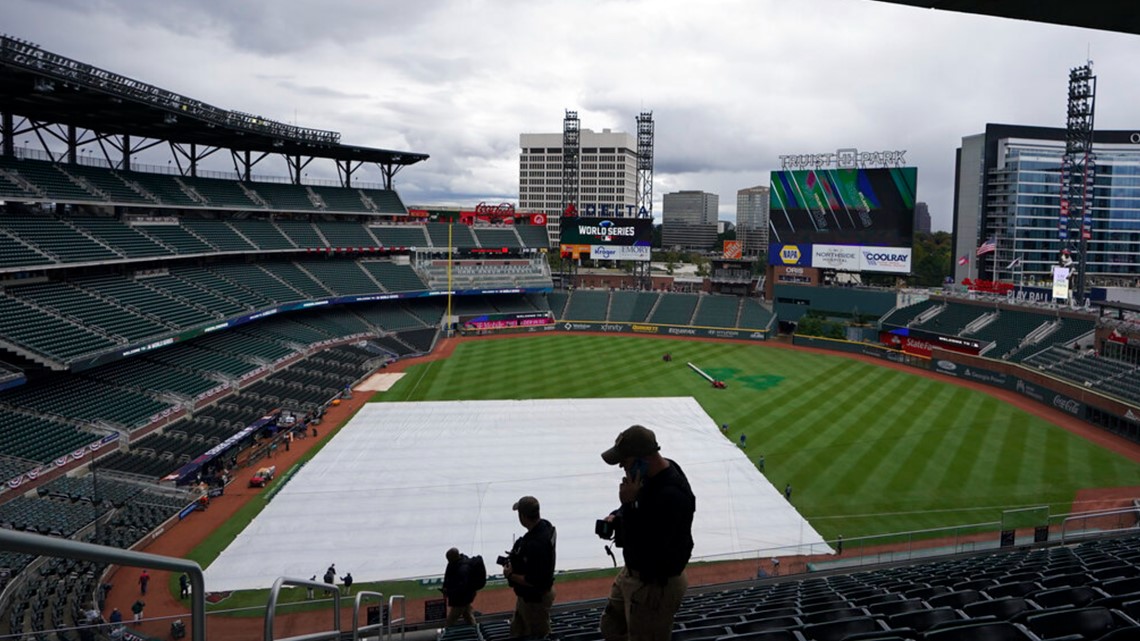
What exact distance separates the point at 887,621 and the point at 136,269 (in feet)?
156

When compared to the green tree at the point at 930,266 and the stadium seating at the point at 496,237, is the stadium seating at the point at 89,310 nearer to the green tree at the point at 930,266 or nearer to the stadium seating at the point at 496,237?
the stadium seating at the point at 496,237

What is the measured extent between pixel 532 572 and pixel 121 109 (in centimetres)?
4519

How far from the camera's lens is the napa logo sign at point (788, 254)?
63.1 meters

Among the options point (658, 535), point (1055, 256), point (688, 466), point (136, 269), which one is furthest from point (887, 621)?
point (1055, 256)

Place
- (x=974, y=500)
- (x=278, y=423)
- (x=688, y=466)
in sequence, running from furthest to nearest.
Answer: (x=278, y=423), (x=688, y=466), (x=974, y=500)

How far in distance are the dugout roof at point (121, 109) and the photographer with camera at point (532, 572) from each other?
120 feet

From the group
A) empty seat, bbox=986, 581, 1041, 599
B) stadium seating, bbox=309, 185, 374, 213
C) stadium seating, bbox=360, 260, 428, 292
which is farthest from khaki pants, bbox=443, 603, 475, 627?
stadium seating, bbox=309, 185, 374, 213

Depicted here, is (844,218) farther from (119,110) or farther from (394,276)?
(119,110)

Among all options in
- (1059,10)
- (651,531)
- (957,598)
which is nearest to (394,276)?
(957,598)

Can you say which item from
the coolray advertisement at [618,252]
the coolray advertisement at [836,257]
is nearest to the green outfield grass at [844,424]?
the coolray advertisement at [836,257]

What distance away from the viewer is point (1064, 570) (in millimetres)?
9938

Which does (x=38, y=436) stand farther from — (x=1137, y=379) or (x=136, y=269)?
(x=1137, y=379)

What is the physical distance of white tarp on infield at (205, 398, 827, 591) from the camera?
789 inches

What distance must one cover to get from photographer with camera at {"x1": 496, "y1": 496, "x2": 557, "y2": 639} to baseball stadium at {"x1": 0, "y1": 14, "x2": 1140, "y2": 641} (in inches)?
20.8
